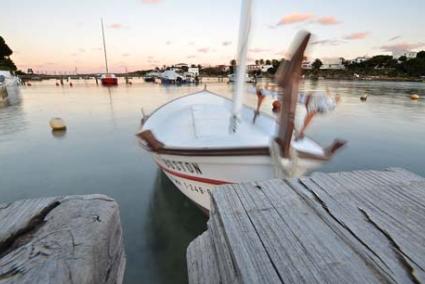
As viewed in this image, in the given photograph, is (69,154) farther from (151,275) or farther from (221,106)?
(151,275)

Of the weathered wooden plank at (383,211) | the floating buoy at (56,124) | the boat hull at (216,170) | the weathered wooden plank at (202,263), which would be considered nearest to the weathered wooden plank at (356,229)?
the weathered wooden plank at (383,211)

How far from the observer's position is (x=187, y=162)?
3.85m

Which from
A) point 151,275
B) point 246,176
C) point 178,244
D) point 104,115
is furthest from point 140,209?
point 104,115

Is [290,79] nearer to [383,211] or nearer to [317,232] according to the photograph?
[383,211]

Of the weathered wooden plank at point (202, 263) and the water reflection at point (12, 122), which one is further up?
the weathered wooden plank at point (202, 263)

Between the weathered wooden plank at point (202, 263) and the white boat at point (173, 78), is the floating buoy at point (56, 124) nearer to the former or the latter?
the weathered wooden plank at point (202, 263)

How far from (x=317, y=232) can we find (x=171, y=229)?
4322 millimetres

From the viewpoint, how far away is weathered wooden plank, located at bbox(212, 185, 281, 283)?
66cm

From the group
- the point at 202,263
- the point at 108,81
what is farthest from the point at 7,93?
the point at 202,263

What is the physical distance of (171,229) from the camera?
4.72 meters

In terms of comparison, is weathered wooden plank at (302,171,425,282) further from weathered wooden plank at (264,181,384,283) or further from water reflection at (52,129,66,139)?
water reflection at (52,129,66,139)

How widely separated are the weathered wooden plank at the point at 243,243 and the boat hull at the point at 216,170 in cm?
214

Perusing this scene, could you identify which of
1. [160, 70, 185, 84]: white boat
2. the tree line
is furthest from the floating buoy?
the tree line

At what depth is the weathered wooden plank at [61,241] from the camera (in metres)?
0.53
